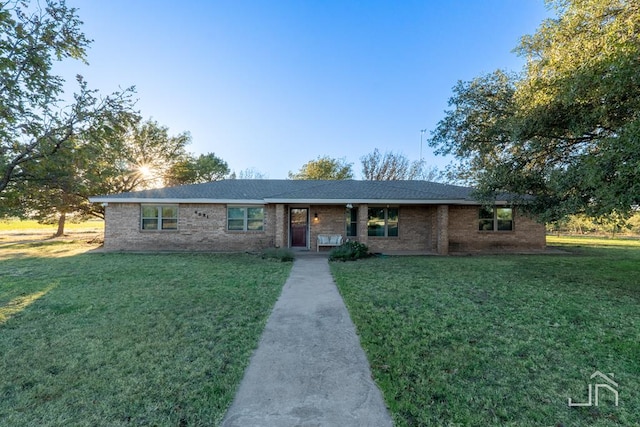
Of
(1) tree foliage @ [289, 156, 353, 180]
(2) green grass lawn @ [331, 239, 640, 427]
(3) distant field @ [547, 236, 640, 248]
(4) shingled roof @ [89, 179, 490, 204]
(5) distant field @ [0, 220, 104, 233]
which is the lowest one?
(2) green grass lawn @ [331, 239, 640, 427]

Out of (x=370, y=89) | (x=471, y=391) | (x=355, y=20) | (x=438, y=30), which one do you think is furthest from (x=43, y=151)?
(x=370, y=89)

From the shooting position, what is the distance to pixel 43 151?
3039 mm

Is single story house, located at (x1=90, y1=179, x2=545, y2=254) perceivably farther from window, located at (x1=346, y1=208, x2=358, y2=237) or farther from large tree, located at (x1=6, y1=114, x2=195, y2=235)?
large tree, located at (x1=6, y1=114, x2=195, y2=235)

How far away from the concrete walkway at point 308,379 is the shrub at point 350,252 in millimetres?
6067

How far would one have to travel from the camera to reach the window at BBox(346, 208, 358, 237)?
45.9 ft

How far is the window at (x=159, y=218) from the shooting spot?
13742mm

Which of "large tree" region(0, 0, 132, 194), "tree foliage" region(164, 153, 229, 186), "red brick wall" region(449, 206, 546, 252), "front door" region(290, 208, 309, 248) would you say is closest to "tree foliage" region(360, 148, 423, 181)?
"tree foliage" region(164, 153, 229, 186)

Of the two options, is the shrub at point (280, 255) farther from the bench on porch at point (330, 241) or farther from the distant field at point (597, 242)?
the distant field at point (597, 242)

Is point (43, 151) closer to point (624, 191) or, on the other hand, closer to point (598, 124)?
point (624, 191)

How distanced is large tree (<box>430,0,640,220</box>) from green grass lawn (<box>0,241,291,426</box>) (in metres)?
7.21

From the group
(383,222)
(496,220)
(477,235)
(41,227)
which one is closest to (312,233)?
(383,222)

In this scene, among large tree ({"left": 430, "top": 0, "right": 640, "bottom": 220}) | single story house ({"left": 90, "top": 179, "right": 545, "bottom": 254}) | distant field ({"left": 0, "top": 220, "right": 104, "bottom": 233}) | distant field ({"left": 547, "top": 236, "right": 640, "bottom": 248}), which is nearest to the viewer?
large tree ({"left": 430, "top": 0, "right": 640, "bottom": 220})

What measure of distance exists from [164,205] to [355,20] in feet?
40.1

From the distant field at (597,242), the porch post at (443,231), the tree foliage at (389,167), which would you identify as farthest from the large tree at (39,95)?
the tree foliage at (389,167)
